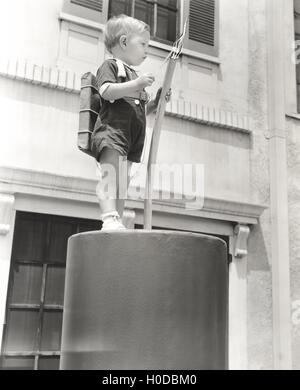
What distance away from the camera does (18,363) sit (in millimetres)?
3664

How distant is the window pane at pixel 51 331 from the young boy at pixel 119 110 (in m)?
1.96

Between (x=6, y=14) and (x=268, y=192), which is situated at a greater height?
(x=6, y=14)

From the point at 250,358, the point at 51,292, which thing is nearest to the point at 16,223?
the point at 51,292

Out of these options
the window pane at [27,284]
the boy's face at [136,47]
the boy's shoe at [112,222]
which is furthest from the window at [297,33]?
the boy's shoe at [112,222]

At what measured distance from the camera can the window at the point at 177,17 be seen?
4.56 meters

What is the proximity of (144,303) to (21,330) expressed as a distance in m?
2.25

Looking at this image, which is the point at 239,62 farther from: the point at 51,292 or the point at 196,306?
the point at 196,306

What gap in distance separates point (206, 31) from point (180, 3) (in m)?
0.35

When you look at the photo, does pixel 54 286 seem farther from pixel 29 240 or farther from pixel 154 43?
pixel 154 43

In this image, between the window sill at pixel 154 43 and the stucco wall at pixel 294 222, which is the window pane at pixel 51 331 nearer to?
the stucco wall at pixel 294 222

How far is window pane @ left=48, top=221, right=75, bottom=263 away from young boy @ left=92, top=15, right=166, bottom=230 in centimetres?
189

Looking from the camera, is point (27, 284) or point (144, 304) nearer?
point (144, 304)

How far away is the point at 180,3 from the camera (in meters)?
4.81

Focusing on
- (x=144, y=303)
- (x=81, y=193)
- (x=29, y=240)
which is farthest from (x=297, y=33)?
(x=144, y=303)
